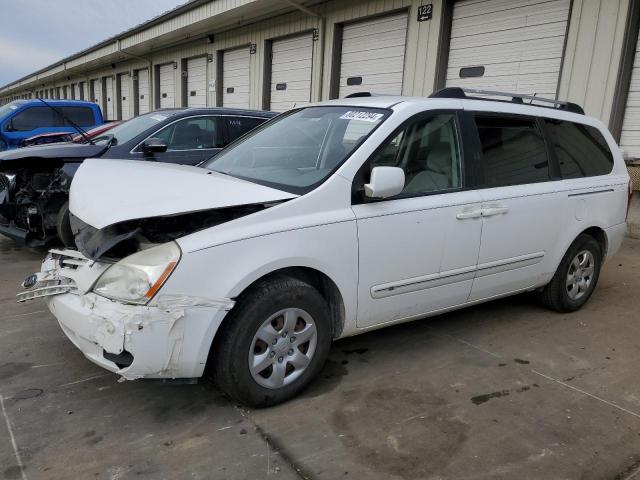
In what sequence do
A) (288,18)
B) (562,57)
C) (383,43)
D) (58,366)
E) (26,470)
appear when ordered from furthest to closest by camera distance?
(288,18) < (383,43) < (562,57) < (58,366) < (26,470)

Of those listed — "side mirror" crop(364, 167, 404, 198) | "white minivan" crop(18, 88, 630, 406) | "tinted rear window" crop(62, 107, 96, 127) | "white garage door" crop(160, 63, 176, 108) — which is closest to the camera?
"white minivan" crop(18, 88, 630, 406)

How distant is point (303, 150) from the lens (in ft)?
11.2

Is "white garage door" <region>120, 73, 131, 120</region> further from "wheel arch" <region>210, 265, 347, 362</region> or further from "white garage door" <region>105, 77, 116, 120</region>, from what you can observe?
"wheel arch" <region>210, 265, 347, 362</region>

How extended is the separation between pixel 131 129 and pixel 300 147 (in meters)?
4.22

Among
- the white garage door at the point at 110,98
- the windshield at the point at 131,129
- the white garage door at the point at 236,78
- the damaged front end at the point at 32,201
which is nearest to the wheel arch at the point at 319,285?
the damaged front end at the point at 32,201

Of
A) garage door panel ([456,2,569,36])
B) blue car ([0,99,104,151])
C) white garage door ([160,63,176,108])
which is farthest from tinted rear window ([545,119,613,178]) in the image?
white garage door ([160,63,176,108])

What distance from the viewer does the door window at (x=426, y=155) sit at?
3.24 m

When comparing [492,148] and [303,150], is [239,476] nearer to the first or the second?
[303,150]

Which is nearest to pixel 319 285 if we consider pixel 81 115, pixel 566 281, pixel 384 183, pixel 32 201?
pixel 384 183

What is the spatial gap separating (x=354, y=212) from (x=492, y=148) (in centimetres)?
137

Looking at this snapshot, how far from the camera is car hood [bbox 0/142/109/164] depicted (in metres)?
5.54

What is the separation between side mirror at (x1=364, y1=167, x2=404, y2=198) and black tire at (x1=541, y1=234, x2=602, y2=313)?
2.15m

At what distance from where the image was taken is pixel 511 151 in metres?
3.84

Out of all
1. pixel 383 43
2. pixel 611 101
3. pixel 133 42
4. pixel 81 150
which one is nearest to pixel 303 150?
pixel 81 150
